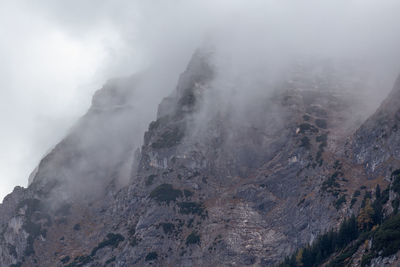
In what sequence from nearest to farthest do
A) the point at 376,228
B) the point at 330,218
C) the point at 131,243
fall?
the point at 376,228, the point at 330,218, the point at 131,243

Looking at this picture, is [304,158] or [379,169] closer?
[379,169]

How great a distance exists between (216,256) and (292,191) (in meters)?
33.2

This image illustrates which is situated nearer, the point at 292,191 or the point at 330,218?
the point at 330,218

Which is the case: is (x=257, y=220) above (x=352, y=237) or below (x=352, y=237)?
above

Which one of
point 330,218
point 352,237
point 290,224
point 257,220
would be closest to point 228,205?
point 257,220

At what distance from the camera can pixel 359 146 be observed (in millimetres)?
190000

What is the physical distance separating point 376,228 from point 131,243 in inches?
3344

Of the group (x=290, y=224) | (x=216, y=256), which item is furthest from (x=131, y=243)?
(x=290, y=224)

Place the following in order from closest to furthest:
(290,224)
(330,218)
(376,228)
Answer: (376,228) → (330,218) → (290,224)

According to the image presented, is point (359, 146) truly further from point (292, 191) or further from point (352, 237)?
point (352, 237)

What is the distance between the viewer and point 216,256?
179500mm

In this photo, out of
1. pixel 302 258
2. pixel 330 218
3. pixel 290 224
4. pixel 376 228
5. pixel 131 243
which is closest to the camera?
pixel 376 228

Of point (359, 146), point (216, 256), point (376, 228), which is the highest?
point (359, 146)

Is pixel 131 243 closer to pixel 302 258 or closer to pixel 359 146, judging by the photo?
pixel 302 258
